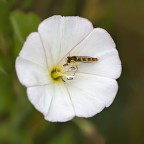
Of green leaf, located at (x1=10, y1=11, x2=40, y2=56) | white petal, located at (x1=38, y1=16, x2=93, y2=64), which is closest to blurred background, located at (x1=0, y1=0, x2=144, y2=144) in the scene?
green leaf, located at (x1=10, y1=11, x2=40, y2=56)

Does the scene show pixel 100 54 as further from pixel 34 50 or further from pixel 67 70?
pixel 34 50

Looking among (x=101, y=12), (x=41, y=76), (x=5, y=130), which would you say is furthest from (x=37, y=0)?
(x=41, y=76)

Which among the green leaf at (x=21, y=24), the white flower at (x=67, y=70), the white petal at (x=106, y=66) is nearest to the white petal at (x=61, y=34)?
the white flower at (x=67, y=70)

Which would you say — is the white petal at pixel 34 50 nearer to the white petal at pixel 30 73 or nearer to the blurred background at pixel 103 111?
the white petal at pixel 30 73

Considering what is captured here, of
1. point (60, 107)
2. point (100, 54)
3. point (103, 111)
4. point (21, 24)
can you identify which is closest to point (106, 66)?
point (100, 54)

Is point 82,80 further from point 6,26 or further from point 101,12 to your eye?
point 101,12

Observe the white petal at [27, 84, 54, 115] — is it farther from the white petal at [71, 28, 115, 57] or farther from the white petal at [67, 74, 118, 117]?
the white petal at [71, 28, 115, 57]
